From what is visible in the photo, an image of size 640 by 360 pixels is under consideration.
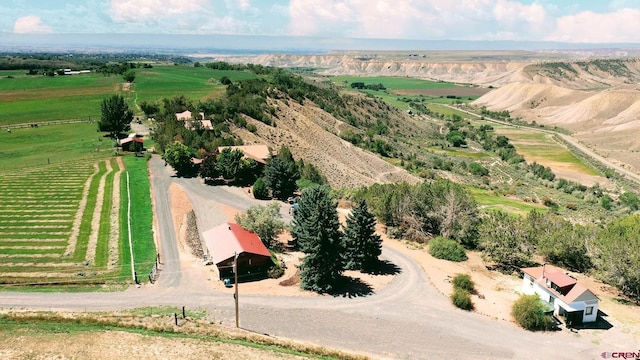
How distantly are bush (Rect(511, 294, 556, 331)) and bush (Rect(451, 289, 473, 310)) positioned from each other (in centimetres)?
393

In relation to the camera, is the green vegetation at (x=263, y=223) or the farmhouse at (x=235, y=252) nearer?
the farmhouse at (x=235, y=252)

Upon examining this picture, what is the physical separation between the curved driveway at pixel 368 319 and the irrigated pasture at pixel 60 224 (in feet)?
13.2

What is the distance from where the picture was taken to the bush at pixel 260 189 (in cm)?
6447

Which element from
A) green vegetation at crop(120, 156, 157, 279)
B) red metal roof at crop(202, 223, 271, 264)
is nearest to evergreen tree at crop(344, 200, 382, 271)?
red metal roof at crop(202, 223, 271, 264)

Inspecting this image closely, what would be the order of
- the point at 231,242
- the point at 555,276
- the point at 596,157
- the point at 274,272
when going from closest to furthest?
the point at 555,276
the point at 274,272
the point at 231,242
the point at 596,157

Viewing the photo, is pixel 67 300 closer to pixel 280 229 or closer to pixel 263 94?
pixel 280 229

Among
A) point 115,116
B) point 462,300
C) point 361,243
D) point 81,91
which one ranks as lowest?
point 462,300

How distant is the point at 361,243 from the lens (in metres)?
46.4

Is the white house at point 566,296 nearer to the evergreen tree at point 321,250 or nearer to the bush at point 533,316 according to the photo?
the bush at point 533,316

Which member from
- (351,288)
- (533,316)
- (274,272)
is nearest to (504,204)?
(533,316)

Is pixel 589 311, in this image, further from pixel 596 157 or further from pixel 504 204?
pixel 596 157

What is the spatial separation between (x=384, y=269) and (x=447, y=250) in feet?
28.4

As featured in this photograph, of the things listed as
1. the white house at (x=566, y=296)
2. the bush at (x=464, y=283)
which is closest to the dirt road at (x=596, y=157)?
the white house at (x=566, y=296)

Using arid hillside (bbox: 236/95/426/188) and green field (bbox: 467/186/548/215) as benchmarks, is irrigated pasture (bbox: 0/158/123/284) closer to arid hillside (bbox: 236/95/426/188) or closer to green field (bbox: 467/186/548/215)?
arid hillside (bbox: 236/95/426/188)
